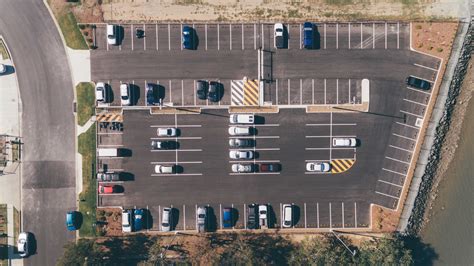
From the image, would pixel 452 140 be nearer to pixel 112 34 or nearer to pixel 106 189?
pixel 106 189

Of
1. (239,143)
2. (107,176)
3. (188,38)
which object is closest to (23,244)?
(107,176)

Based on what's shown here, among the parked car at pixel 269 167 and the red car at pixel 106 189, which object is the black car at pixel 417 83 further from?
the red car at pixel 106 189

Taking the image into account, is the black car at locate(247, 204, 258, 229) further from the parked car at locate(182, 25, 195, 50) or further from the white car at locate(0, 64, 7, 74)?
the white car at locate(0, 64, 7, 74)

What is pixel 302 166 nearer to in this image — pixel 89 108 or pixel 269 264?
pixel 269 264

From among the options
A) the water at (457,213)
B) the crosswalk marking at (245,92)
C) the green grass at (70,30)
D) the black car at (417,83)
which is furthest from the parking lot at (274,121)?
the water at (457,213)

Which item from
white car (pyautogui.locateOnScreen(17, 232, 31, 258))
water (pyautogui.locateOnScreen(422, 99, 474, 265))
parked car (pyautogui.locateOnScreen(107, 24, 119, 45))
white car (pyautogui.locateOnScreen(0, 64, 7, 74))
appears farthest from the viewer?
water (pyautogui.locateOnScreen(422, 99, 474, 265))

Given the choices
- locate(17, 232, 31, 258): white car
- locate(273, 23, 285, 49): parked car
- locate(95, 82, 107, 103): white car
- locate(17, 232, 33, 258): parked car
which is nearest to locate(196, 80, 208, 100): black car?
locate(273, 23, 285, 49): parked car

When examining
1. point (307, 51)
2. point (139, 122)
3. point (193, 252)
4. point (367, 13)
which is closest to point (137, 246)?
point (193, 252)
